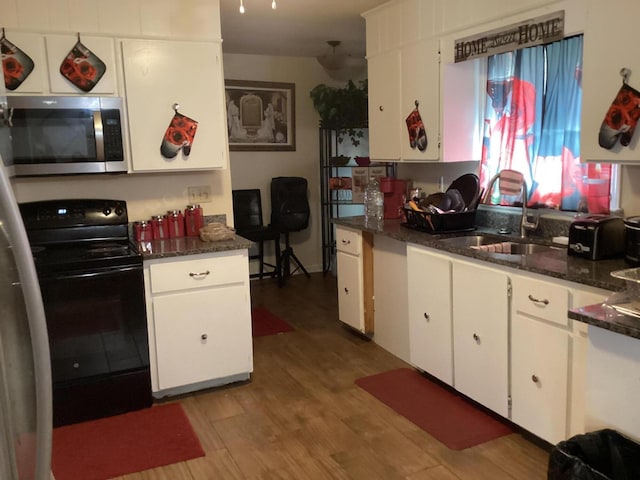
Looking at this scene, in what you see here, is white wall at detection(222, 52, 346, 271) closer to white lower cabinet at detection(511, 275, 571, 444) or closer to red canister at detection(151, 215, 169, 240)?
red canister at detection(151, 215, 169, 240)

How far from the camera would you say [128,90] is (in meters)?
3.13

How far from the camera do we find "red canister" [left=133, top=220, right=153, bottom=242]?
3357 mm

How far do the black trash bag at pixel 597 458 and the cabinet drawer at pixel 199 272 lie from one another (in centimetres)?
195

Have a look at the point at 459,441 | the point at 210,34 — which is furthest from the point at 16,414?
the point at 210,34

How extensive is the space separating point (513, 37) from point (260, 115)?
131 inches

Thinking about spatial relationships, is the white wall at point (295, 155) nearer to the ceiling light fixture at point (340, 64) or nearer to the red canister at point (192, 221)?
the ceiling light fixture at point (340, 64)

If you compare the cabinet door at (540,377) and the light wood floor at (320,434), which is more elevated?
the cabinet door at (540,377)

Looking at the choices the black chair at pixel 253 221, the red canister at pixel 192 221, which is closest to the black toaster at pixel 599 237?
the red canister at pixel 192 221

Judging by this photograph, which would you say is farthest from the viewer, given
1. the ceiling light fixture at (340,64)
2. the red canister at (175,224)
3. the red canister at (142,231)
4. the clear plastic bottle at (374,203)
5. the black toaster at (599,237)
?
the ceiling light fixture at (340,64)

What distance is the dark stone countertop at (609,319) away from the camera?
5.62 feet

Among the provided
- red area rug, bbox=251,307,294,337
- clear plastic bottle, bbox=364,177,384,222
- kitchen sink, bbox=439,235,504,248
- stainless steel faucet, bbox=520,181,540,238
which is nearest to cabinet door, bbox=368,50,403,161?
clear plastic bottle, bbox=364,177,384,222

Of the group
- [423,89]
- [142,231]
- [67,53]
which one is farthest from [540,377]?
[67,53]

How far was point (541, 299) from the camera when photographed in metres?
2.39

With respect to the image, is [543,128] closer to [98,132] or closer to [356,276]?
[356,276]
